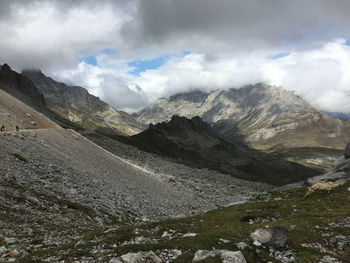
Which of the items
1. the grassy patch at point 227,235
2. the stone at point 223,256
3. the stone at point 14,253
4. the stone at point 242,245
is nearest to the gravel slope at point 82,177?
the grassy patch at point 227,235

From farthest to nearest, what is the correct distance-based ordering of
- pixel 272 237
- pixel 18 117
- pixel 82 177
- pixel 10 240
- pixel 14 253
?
pixel 18 117
pixel 82 177
pixel 272 237
pixel 10 240
pixel 14 253

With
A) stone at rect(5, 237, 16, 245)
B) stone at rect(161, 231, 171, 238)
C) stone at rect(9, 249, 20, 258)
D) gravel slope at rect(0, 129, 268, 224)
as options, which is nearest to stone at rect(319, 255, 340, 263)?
stone at rect(161, 231, 171, 238)

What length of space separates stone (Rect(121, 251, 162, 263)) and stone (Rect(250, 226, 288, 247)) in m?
8.74

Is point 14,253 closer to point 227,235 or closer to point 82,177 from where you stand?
point 227,235

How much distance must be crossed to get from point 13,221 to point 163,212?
31.5 metres

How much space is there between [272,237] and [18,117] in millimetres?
78780

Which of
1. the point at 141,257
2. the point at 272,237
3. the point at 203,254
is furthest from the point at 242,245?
the point at 141,257

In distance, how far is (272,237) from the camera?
24.0 m

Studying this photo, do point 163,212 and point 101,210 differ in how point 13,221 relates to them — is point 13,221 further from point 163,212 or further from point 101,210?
point 163,212

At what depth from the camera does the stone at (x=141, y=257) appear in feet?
61.4

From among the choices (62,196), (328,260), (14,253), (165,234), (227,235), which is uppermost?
(328,260)

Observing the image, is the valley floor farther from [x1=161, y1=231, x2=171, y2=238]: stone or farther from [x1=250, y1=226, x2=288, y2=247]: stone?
[x1=250, y1=226, x2=288, y2=247]: stone

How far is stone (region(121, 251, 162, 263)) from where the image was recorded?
61.4ft

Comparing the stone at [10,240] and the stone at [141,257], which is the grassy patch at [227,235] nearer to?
the stone at [141,257]
